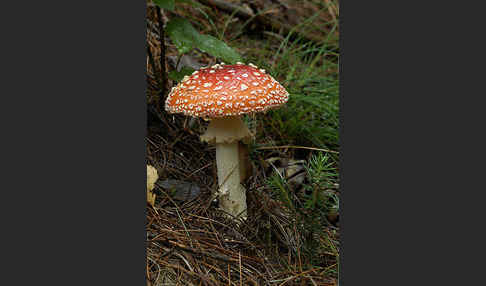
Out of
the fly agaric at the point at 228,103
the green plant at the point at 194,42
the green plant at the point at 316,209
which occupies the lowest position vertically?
the green plant at the point at 316,209

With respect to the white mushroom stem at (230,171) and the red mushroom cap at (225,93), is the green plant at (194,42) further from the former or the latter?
the white mushroom stem at (230,171)

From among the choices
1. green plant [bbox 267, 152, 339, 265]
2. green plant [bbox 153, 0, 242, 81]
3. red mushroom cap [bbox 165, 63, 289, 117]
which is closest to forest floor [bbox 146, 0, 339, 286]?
green plant [bbox 267, 152, 339, 265]

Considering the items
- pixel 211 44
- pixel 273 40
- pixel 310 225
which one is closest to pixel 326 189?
pixel 310 225

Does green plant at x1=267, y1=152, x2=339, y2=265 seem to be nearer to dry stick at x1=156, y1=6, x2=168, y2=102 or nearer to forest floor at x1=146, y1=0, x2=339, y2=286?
forest floor at x1=146, y1=0, x2=339, y2=286

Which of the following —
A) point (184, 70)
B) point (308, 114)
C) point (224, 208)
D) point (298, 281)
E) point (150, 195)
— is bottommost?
point (298, 281)

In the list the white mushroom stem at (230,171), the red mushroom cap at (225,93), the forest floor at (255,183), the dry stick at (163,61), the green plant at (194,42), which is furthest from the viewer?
the dry stick at (163,61)

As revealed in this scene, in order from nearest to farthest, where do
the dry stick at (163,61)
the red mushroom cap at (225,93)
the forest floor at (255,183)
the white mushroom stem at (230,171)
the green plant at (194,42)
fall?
1. the red mushroom cap at (225,93)
2. the forest floor at (255,183)
3. the green plant at (194,42)
4. the white mushroom stem at (230,171)
5. the dry stick at (163,61)

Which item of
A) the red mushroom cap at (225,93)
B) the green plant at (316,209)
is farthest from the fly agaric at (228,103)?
the green plant at (316,209)

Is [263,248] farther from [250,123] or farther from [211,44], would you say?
[211,44]
